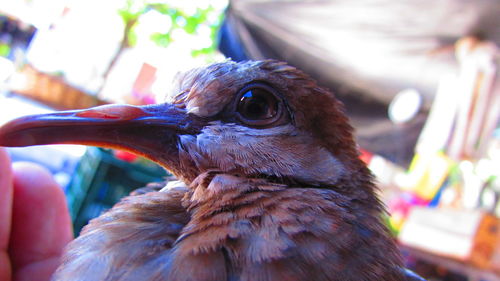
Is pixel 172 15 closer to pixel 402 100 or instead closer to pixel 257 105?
pixel 402 100

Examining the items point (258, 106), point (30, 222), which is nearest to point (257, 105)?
point (258, 106)

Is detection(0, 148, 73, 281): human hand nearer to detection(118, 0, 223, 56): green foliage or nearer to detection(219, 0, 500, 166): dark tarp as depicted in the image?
detection(219, 0, 500, 166): dark tarp

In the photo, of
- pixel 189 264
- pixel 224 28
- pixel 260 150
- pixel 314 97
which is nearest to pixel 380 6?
pixel 224 28

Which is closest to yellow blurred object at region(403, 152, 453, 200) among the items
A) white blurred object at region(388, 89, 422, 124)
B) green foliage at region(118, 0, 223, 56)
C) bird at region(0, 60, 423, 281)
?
white blurred object at region(388, 89, 422, 124)

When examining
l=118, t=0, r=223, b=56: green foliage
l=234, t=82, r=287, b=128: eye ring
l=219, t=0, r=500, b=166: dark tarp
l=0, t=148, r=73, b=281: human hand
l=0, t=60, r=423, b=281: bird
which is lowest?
l=0, t=148, r=73, b=281: human hand

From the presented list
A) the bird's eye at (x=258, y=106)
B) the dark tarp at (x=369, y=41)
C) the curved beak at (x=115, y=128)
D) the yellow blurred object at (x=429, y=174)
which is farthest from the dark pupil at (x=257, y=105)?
the dark tarp at (x=369, y=41)

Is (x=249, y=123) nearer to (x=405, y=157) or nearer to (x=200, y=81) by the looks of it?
(x=200, y=81)

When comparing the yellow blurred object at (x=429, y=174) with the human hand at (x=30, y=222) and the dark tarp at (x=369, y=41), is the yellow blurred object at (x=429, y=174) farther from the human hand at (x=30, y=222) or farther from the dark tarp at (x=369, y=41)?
the human hand at (x=30, y=222)
